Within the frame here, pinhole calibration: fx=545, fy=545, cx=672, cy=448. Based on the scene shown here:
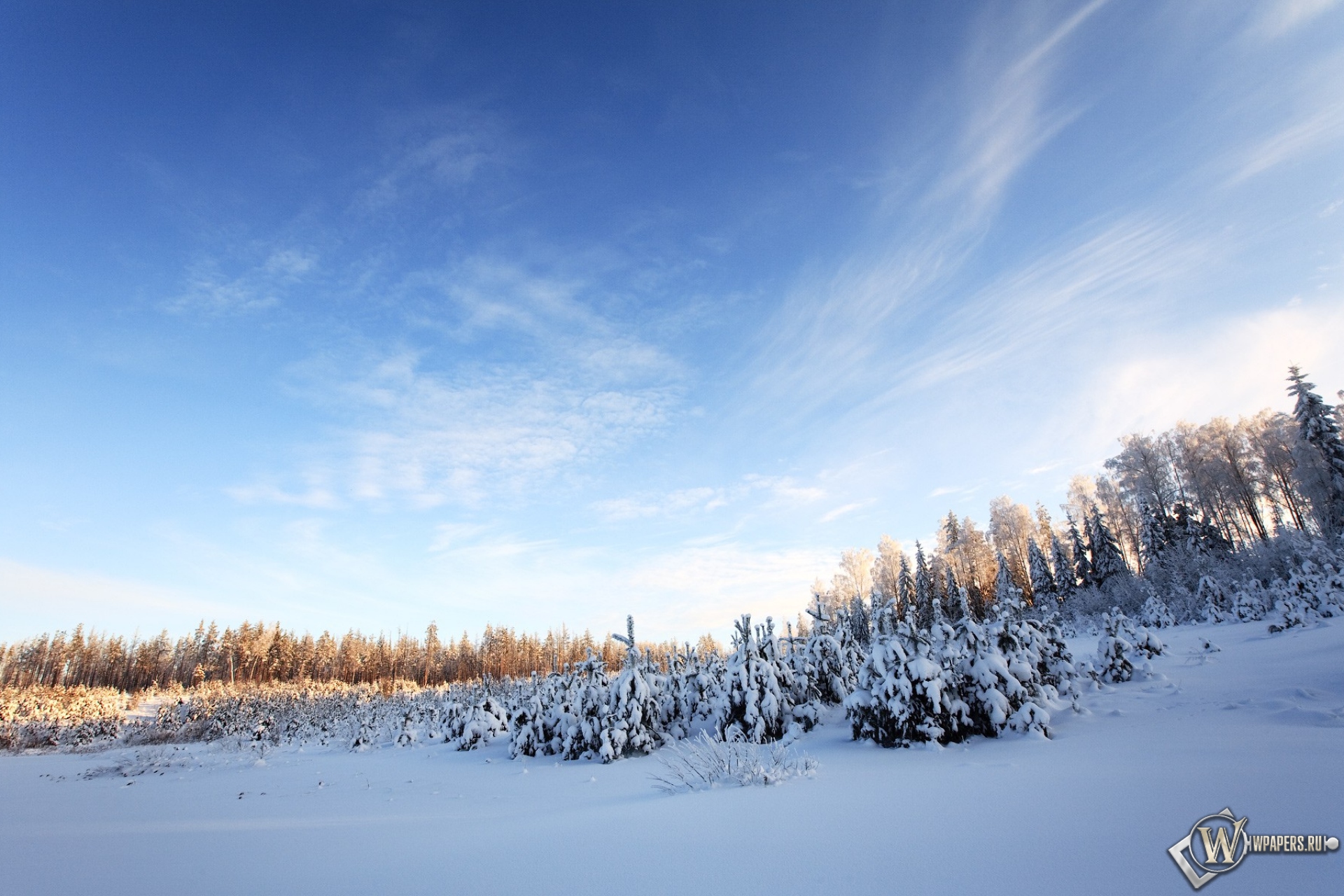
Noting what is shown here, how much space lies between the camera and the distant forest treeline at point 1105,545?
26.5 m

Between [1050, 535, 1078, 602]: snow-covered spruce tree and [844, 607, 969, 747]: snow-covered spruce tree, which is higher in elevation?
[1050, 535, 1078, 602]: snow-covered spruce tree

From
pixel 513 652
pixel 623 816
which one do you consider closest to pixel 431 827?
pixel 623 816

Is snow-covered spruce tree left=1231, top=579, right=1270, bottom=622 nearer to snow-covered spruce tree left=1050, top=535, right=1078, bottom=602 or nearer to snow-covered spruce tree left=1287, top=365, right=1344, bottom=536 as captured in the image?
snow-covered spruce tree left=1287, top=365, right=1344, bottom=536

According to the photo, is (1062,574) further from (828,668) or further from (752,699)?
(752,699)

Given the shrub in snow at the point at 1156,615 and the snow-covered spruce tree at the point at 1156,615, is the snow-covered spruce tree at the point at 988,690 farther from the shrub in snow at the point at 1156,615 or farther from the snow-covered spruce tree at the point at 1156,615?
the shrub in snow at the point at 1156,615

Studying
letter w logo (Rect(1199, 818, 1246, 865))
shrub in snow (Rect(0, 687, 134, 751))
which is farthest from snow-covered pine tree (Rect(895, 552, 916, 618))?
shrub in snow (Rect(0, 687, 134, 751))

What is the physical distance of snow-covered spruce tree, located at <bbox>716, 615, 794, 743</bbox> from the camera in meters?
11.0

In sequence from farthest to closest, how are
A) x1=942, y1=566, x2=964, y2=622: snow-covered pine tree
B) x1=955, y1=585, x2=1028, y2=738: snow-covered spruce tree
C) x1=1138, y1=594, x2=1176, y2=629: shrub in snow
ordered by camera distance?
x1=942, y1=566, x2=964, y2=622: snow-covered pine tree
x1=1138, y1=594, x2=1176, y2=629: shrub in snow
x1=955, y1=585, x2=1028, y2=738: snow-covered spruce tree

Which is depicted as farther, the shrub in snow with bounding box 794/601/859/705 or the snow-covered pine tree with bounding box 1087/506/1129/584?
the snow-covered pine tree with bounding box 1087/506/1129/584

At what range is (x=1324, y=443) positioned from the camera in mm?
25406

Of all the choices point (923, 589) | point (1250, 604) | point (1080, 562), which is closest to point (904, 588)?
point (923, 589)

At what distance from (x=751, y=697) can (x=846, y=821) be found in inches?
274

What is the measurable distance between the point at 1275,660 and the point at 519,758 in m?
14.9

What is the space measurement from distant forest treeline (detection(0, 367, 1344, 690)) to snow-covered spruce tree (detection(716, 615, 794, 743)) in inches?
207
